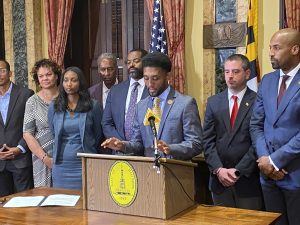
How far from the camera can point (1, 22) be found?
5992mm

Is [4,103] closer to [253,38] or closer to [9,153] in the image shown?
[9,153]

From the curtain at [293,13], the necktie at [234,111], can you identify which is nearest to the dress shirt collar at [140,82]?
the necktie at [234,111]

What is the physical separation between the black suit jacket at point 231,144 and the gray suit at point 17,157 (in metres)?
1.65

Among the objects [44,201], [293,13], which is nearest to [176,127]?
[44,201]

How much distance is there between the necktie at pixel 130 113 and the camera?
3.40 m

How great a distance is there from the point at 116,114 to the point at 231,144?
3.19ft

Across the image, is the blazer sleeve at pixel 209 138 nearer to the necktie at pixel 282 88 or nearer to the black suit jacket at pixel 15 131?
the necktie at pixel 282 88

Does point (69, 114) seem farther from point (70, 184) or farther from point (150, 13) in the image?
point (150, 13)

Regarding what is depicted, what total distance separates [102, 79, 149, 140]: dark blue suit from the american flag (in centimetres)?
111

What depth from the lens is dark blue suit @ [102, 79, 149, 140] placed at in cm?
343

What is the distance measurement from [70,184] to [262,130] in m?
1.42

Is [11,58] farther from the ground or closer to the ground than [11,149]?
farther from the ground

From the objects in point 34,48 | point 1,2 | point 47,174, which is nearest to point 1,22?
point 1,2

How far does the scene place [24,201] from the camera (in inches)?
92.9
